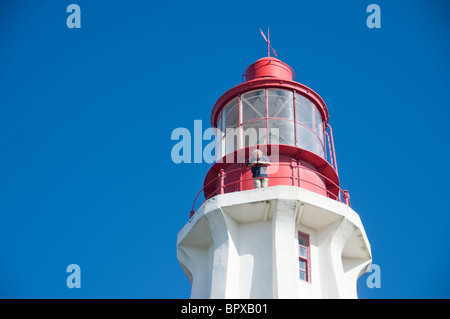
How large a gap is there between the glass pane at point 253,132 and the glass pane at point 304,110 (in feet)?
3.86

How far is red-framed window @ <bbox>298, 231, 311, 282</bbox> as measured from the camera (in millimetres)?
19938

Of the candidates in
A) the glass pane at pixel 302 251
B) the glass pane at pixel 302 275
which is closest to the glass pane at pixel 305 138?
the glass pane at pixel 302 251

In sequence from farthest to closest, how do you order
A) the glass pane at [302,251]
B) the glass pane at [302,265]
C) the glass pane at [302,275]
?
the glass pane at [302,251] → the glass pane at [302,265] → the glass pane at [302,275]

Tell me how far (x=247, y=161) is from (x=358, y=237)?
371 cm

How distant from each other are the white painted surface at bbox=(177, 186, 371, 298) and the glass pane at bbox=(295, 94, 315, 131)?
10.5 ft

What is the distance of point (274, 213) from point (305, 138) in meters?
3.28

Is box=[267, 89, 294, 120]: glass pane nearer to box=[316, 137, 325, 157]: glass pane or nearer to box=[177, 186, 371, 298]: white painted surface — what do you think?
box=[316, 137, 325, 157]: glass pane

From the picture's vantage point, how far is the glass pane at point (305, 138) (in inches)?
875

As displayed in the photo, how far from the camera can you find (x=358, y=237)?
21.1 metres

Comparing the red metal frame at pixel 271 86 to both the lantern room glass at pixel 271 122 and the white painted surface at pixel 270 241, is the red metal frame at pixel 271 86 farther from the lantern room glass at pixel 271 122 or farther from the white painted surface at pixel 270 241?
the white painted surface at pixel 270 241

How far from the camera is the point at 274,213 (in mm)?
20047

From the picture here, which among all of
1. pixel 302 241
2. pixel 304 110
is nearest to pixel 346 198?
pixel 302 241
